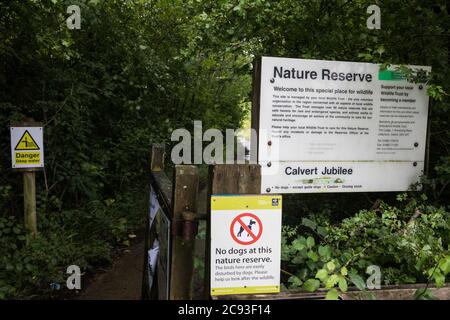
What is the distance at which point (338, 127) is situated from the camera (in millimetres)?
3299

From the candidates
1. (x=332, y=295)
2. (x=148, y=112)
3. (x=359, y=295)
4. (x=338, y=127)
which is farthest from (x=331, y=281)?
(x=148, y=112)

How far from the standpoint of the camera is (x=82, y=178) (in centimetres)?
655

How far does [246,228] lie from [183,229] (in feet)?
1.15

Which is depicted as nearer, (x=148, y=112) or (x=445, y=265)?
(x=445, y=265)

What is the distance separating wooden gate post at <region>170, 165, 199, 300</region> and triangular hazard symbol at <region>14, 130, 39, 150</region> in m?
3.64

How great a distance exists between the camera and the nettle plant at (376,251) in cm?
224

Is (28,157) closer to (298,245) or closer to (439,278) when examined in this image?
(298,245)

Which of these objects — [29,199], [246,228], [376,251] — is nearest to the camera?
[246,228]

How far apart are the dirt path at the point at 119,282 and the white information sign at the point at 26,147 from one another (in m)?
1.66

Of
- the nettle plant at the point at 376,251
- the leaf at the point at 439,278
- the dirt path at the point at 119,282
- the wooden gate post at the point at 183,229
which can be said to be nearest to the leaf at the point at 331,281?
the nettle plant at the point at 376,251

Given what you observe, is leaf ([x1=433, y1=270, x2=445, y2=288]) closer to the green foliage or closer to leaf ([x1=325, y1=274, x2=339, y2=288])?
the green foliage

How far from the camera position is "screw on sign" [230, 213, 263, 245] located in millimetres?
1813

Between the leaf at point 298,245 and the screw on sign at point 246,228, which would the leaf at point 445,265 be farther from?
the screw on sign at point 246,228

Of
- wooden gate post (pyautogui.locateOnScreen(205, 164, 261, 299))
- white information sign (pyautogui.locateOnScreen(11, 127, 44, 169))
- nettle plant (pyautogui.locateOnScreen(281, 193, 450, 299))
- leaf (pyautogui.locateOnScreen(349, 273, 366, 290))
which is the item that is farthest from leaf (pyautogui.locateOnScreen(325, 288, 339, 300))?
white information sign (pyautogui.locateOnScreen(11, 127, 44, 169))
